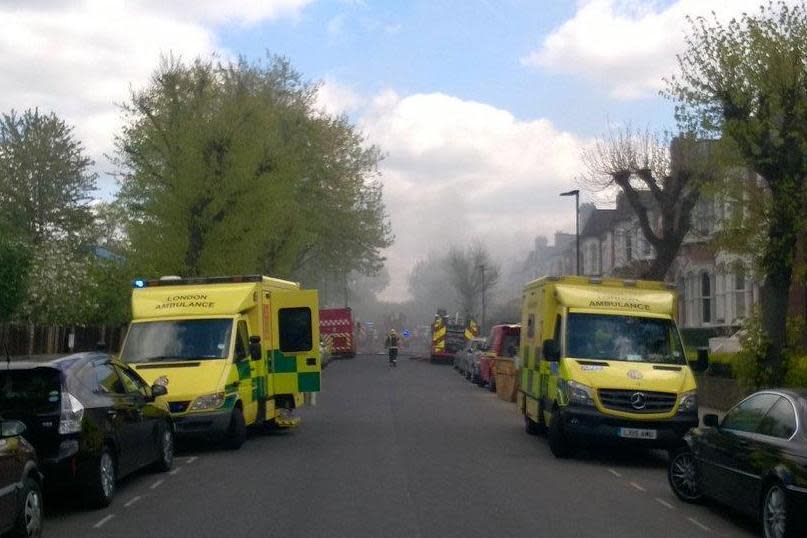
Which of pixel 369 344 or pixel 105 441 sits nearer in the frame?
pixel 105 441

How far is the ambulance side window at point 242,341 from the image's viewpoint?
1800 cm

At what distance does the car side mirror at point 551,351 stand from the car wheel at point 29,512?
9.09 metres

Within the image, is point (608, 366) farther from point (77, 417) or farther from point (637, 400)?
point (77, 417)

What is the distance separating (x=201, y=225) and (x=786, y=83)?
64.6 ft

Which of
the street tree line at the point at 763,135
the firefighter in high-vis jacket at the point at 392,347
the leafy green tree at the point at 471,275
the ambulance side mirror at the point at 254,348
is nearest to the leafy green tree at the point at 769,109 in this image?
the street tree line at the point at 763,135

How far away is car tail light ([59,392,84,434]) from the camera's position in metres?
11.1

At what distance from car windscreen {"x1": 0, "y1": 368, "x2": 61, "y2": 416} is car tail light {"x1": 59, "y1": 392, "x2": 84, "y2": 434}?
Result: 7 cm

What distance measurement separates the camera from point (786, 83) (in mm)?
19047

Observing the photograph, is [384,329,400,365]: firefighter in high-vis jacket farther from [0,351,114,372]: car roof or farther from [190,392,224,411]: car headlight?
[0,351,114,372]: car roof

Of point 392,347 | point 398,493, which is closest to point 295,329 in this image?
point 398,493

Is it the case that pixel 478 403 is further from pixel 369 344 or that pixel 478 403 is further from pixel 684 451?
pixel 369 344

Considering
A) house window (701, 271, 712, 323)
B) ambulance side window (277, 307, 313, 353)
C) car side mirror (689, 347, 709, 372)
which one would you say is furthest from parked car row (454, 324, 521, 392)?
car side mirror (689, 347, 709, 372)

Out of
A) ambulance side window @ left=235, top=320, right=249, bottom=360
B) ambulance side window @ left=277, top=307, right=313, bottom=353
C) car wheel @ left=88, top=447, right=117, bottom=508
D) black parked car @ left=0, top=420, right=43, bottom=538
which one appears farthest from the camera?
ambulance side window @ left=277, top=307, right=313, bottom=353

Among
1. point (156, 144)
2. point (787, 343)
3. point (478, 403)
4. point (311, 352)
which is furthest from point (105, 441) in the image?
point (156, 144)
